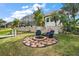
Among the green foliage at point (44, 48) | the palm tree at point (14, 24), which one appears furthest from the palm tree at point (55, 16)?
the palm tree at point (14, 24)

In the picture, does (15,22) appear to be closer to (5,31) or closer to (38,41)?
(5,31)

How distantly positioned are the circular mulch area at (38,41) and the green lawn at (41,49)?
3 cm

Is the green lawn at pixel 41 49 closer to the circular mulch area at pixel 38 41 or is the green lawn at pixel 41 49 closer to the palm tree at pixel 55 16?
the circular mulch area at pixel 38 41

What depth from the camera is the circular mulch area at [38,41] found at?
158 cm

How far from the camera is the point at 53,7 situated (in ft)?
5.24

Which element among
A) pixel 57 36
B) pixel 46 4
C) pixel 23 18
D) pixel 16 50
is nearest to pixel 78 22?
pixel 57 36

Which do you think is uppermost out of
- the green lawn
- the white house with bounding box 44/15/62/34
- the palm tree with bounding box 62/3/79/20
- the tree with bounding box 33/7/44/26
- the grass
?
the palm tree with bounding box 62/3/79/20

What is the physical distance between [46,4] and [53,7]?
0.07 meters

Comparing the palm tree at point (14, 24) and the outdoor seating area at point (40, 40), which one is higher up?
the palm tree at point (14, 24)

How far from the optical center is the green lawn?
5.11 feet

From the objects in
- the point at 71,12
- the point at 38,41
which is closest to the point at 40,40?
the point at 38,41

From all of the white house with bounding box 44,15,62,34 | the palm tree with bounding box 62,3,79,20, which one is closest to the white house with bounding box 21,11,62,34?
the white house with bounding box 44,15,62,34

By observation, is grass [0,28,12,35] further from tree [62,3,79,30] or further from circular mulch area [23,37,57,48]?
tree [62,3,79,30]

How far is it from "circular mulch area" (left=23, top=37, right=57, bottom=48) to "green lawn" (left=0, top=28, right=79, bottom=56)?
32 mm
